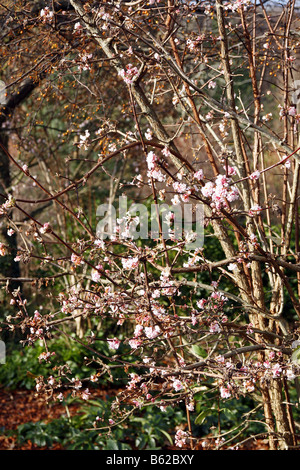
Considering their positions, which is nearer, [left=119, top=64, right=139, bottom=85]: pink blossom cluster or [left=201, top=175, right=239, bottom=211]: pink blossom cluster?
[left=201, top=175, right=239, bottom=211]: pink blossom cluster

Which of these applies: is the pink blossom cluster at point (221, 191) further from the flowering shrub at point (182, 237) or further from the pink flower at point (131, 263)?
the pink flower at point (131, 263)

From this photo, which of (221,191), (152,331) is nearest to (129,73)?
(221,191)

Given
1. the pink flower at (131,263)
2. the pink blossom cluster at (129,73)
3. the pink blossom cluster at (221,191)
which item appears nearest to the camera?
the pink blossom cluster at (221,191)

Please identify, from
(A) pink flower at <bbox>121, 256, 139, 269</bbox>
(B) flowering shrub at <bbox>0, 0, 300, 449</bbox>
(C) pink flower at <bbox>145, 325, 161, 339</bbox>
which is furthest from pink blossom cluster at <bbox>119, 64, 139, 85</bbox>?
(C) pink flower at <bbox>145, 325, 161, 339</bbox>

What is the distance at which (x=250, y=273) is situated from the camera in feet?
9.00

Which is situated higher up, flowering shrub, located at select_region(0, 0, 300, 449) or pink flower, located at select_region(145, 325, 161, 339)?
flowering shrub, located at select_region(0, 0, 300, 449)

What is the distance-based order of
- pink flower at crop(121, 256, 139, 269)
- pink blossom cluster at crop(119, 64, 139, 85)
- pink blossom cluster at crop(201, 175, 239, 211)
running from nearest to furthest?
pink blossom cluster at crop(201, 175, 239, 211) → pink flower at crop(121, 256, 139, 269) → pink blossom cluster at crop(119, 64, 139, 85)

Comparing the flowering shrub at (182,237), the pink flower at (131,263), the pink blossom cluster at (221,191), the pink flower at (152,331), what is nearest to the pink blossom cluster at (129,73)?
the flowering shrub at (182,237)

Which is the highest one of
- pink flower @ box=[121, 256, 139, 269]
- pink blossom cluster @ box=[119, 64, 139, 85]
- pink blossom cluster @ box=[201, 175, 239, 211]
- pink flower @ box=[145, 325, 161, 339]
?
pink blossom cluster @ box=[119, 64, 139, 85]

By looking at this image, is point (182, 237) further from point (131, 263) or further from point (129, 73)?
point (129, 73)

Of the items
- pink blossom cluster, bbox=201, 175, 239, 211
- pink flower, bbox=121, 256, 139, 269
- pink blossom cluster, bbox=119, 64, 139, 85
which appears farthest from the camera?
pink blossom cluster, bbox=119, 64, 139, 85

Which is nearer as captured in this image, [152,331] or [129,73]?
[152,331]

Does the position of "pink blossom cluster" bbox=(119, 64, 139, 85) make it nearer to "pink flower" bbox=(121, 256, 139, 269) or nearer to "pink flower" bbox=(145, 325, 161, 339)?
"pink flower" bbox=(121, 256, 139, 269)
